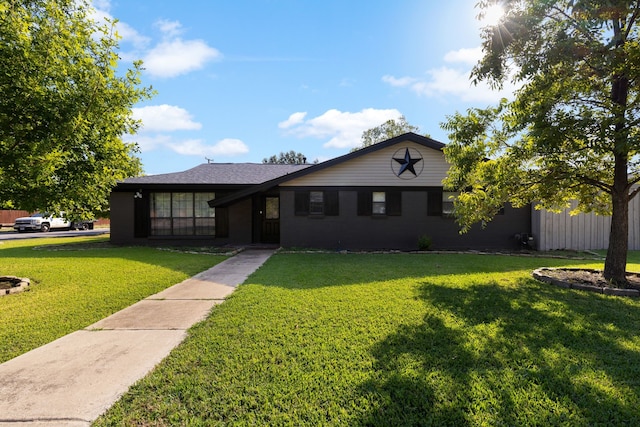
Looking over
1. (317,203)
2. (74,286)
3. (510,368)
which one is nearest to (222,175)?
(317,203)

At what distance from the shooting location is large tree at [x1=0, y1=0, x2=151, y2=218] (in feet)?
17.5

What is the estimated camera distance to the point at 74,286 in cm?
668

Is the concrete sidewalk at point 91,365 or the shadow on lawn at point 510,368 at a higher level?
the shadow on lawn at point 510,368

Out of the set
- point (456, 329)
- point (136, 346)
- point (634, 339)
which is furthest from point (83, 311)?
point (634, 339)

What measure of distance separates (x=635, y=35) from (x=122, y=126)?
35.6 feet

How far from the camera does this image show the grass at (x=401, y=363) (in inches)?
98.6

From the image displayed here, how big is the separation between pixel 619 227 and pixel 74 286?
11.2 m

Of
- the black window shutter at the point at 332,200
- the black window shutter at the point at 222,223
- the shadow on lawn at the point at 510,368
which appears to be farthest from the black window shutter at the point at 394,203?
the shadow on lawn at the point at 510,368

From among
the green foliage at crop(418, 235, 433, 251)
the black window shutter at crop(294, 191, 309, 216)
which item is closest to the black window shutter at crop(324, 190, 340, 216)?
the black window shutter at crop(294, 191, 309, 216)

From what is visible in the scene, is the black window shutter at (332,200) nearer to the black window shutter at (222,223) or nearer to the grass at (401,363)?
the black window shutter at (222,223)

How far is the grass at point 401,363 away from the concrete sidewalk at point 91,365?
0.75ft

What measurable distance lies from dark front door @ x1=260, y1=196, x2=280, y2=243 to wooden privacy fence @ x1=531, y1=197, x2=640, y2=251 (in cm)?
1072

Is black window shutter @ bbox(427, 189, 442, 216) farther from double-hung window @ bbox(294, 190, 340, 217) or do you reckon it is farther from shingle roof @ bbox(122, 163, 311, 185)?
shingle roof @ bbox(122, 163, 311, 185)

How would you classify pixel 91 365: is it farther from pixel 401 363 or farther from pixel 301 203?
pixel 301 203
